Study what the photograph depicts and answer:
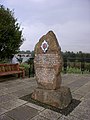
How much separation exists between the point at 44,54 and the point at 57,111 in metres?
1.68

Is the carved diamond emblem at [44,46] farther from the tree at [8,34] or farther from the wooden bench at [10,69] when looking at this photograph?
the tree at [8,34]

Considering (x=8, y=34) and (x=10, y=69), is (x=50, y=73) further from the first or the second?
(x=8, y=34)

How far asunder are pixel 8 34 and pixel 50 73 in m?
6.81

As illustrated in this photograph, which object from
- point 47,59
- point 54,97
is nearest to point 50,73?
point 47,59

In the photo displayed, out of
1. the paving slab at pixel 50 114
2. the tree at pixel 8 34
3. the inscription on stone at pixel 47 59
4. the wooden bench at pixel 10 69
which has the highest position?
the tree at pixel 8 34

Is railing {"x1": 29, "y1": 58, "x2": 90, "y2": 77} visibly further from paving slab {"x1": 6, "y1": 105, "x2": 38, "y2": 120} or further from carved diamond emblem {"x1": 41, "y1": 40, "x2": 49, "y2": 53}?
paving slab {"x1": 6, "y1": 105, "x2": 38, "y2": 120}

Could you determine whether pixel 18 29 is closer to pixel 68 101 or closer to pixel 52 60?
pixel 52 60

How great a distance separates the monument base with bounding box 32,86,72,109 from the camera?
147 inches

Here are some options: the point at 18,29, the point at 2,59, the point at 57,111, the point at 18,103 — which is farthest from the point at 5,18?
the point at 57,111

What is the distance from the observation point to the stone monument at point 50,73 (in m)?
3.82

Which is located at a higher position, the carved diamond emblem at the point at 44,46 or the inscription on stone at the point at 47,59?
the carved diamond emblem at the point at 44,46

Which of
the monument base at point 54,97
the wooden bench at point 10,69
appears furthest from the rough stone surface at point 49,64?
the wooden bench at point 10,69

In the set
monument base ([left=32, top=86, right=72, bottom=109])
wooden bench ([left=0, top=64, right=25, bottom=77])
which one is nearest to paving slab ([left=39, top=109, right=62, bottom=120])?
monument base ([left=32, top=86, right=72, bottom=109])

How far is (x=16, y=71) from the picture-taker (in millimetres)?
7734
